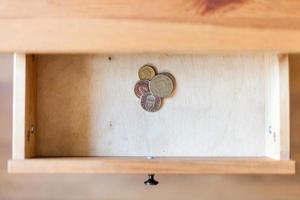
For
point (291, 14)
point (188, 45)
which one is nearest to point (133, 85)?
point (188, 45)

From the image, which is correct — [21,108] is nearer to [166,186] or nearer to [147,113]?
[147,113]

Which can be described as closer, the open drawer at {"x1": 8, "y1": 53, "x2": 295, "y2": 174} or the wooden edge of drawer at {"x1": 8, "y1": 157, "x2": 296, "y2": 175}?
the wooden edge of drawer at {"x1": 8, "y1": 157, "x2": 296, "y2": 175}

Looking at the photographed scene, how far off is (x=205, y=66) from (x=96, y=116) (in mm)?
201

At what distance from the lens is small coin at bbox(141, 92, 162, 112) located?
2.67 feet

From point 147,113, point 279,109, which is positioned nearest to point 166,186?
point 147,113

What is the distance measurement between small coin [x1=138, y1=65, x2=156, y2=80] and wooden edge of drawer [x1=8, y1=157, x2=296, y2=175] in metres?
0.16

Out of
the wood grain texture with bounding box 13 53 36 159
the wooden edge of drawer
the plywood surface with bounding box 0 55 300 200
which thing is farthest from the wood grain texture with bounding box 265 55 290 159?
the wood grain texture with bounding box 13 53 36 159

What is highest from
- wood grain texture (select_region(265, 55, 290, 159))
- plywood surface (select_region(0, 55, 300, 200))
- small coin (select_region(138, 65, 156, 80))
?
small coin (select_region(138, 65, 156, 80))

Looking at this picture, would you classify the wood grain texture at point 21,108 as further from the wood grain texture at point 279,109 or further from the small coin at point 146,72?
the wood grain texture at point 279,109

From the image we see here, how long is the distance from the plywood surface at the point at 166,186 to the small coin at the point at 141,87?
191 millimetres

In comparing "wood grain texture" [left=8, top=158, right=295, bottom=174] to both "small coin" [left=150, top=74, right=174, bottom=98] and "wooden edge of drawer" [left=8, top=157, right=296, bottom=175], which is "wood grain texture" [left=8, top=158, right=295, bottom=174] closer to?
"wooden edge of drawer" [left=8, top=157, right=296, bottom=175]

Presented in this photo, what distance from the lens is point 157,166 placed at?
0.70 m

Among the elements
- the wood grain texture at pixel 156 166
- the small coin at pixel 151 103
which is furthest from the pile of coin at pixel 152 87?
the wood grain texture at pixel 156 166

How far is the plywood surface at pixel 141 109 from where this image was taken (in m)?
0.81
